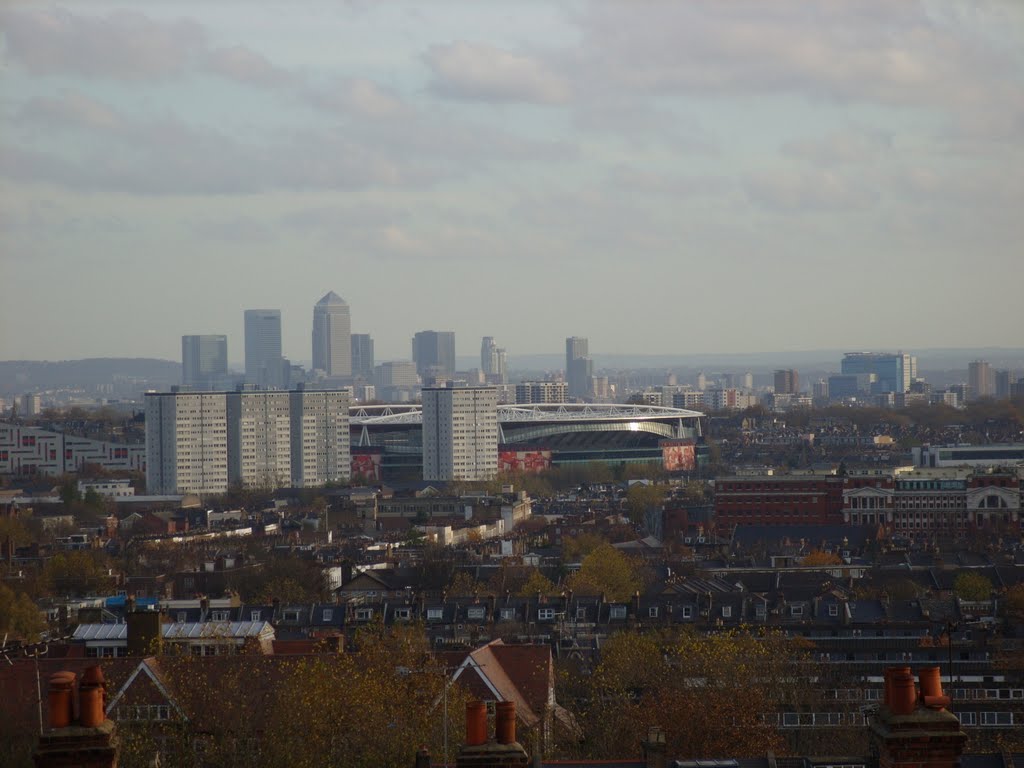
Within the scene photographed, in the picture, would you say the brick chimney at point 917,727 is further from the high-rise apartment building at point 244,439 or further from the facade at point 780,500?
the high-rise apartment building at point 244,439

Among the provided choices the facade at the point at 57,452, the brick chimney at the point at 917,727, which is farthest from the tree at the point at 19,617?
the facade at the point at 57,452

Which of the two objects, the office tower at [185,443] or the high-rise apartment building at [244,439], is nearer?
the office tower at [185,443]

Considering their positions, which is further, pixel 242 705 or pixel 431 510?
pixel 431 510

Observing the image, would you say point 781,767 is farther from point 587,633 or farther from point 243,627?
point 587,633

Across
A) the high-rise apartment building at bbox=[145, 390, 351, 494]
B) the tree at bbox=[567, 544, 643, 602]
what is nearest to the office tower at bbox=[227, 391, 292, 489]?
the high-rise apartment building at bbox=[145, 390, 351, 494]

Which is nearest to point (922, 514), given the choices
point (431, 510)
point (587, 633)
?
point (431, 510)

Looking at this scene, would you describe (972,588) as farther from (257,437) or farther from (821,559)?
(257,437)
